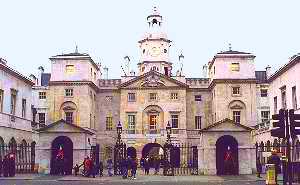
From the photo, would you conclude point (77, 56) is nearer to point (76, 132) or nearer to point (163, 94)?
point (163, 94)

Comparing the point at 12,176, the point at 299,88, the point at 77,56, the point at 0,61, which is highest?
the point at 77,56

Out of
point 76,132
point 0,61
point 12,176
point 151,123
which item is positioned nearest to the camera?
point 12,176

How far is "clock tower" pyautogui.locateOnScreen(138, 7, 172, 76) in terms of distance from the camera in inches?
2874

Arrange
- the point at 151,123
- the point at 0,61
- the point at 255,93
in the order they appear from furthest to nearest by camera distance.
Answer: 1. the point at 151,123
2. the point at 255,93
3. the point at 0,61

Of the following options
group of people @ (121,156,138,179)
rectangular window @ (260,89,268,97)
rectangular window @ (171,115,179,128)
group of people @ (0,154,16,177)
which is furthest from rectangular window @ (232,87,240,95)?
group of people @ (0,154,16,177)

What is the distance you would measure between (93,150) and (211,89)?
2769cm

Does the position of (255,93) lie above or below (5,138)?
above

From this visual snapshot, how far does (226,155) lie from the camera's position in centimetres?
3528

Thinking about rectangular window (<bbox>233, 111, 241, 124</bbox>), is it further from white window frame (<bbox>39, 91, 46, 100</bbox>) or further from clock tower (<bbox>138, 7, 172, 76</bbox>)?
white window frame (<bbox>39, 91, 46, 100</bbox>)

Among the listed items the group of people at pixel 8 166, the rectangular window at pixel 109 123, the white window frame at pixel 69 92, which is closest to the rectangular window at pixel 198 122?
the rectangular window at pixel 109 123

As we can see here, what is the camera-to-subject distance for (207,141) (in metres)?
35.6

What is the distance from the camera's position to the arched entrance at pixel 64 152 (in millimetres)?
35184

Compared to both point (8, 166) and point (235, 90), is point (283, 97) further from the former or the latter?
point (8, 166)

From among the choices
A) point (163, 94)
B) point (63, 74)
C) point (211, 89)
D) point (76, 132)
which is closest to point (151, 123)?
point (163, 94)
